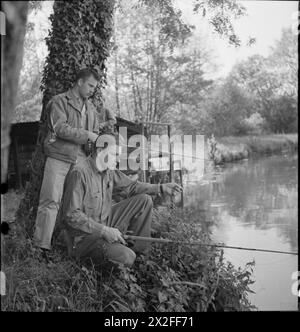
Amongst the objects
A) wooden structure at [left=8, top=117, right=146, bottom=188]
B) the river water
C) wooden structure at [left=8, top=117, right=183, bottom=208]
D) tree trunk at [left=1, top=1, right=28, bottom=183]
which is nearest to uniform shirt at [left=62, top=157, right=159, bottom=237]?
tree trunk at [left=1, top=1, right=28, bottom=183]

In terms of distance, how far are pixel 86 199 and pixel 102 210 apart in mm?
177

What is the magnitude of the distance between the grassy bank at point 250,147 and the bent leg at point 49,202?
715cm

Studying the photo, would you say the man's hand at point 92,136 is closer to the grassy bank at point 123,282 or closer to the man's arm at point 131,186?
the man's arm at point 131,186

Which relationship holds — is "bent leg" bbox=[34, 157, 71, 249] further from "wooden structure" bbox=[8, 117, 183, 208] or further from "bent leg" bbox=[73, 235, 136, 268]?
"wooden structure" bbox=[8, 117, 183, 208]

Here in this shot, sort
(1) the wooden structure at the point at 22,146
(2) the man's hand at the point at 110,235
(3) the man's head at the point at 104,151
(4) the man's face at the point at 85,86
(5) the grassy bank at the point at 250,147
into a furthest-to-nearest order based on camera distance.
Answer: (5) the grassy bank at the point at 250,147, (1) the wooden structure at the point at 22,146, (4) the man's face at the point at 85,86, (3) the man's head at the point at 104,151, (2) the man's hand at the point at 110,235

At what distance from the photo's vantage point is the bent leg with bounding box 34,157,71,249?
11.6 feet

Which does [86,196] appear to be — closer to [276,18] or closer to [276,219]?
[276,18]

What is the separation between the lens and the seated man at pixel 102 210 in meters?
3.18

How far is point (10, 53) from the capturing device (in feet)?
5.46

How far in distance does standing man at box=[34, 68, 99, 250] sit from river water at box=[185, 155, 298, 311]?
7.36 ft

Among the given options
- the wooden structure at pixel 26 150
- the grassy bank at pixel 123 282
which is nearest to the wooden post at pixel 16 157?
the wooden structure at pixel 26 150

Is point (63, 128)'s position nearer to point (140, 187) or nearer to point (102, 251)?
point (140, 187)
